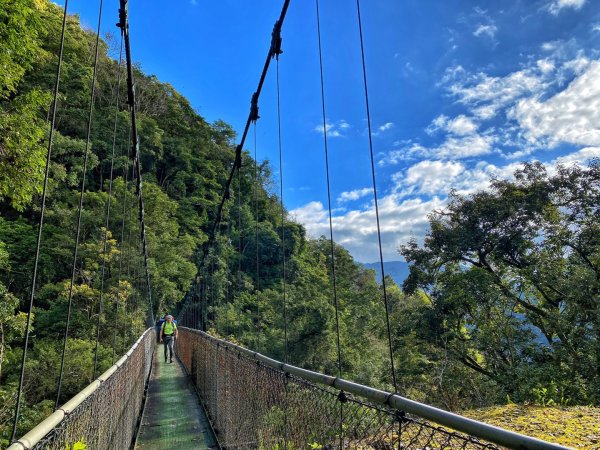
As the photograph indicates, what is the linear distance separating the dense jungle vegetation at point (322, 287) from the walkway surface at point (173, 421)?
1.17m

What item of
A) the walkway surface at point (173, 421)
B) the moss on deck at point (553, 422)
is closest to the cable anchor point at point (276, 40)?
the walkway surface at point (173, 421)

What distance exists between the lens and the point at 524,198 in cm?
1023

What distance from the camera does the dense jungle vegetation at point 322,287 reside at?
21.9ft

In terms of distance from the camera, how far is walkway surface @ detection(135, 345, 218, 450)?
119 inches

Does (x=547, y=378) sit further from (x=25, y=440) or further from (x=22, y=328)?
(x=22, y=328)

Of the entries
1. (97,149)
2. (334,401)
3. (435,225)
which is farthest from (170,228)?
(334,401)

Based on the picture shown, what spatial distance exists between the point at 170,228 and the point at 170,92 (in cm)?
2114

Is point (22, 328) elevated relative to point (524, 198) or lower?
lower

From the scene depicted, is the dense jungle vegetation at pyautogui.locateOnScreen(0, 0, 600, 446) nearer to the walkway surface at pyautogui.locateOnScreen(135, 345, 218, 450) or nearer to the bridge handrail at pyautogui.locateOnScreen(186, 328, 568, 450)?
the walkway surface at pyautogui.locateOnScreen(135, 345, 218, 450)

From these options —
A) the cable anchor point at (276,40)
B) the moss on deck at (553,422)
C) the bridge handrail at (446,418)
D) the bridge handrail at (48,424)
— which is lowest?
the moss on deck at (553,422)

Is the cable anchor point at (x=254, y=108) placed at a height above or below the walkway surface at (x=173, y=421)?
above

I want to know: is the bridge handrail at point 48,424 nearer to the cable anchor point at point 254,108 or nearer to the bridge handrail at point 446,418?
the bridge handrail at point 446,418

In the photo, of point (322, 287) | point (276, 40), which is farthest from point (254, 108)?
point (322, 287)

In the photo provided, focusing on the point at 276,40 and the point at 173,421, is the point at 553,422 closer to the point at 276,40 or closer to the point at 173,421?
the point at 173,421
